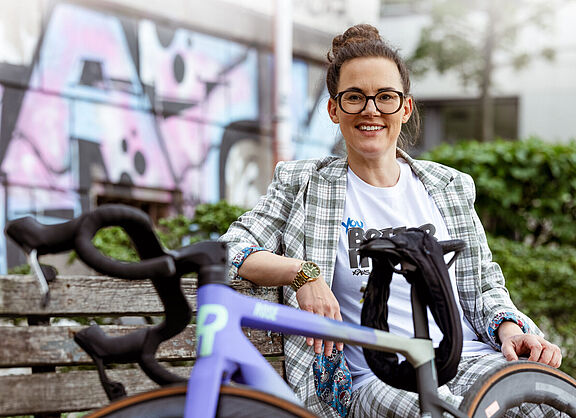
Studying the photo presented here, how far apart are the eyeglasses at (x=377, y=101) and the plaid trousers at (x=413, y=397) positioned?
81 cm

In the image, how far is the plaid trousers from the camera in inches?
82.0

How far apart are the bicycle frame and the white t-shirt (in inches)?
25.4

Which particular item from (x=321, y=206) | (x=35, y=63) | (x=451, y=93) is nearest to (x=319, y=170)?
(x=321, y=206)

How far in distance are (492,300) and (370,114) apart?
0.72 meters

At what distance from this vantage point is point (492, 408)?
192 cm

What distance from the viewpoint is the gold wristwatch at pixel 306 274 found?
83.3 inches

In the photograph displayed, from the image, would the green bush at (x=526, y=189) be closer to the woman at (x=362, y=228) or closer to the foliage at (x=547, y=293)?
the foliage at (x=547, y=293)

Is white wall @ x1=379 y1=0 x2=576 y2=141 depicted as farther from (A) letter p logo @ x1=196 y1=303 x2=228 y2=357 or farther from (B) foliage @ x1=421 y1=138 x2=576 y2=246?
(A) letter p logo @ x1=196 y1=303 x2=228 y2=357

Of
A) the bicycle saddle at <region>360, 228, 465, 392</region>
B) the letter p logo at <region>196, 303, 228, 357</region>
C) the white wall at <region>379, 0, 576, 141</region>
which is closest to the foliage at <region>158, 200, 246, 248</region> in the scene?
the bicycle saddle at <region>360, 228, 465, 392</region>

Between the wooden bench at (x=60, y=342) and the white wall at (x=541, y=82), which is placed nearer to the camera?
the wooden bench at (x=60, y=342)

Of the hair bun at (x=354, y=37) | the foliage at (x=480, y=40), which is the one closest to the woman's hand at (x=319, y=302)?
the hair bun at (x=354, y=37)

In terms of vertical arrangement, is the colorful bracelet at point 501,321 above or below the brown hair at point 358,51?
below

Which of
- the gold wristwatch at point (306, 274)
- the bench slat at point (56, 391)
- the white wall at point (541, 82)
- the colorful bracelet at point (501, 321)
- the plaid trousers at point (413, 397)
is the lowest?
the plaid trousers at point (413, 397)

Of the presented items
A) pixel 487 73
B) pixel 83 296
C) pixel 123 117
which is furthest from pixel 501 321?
pixel 487 73
